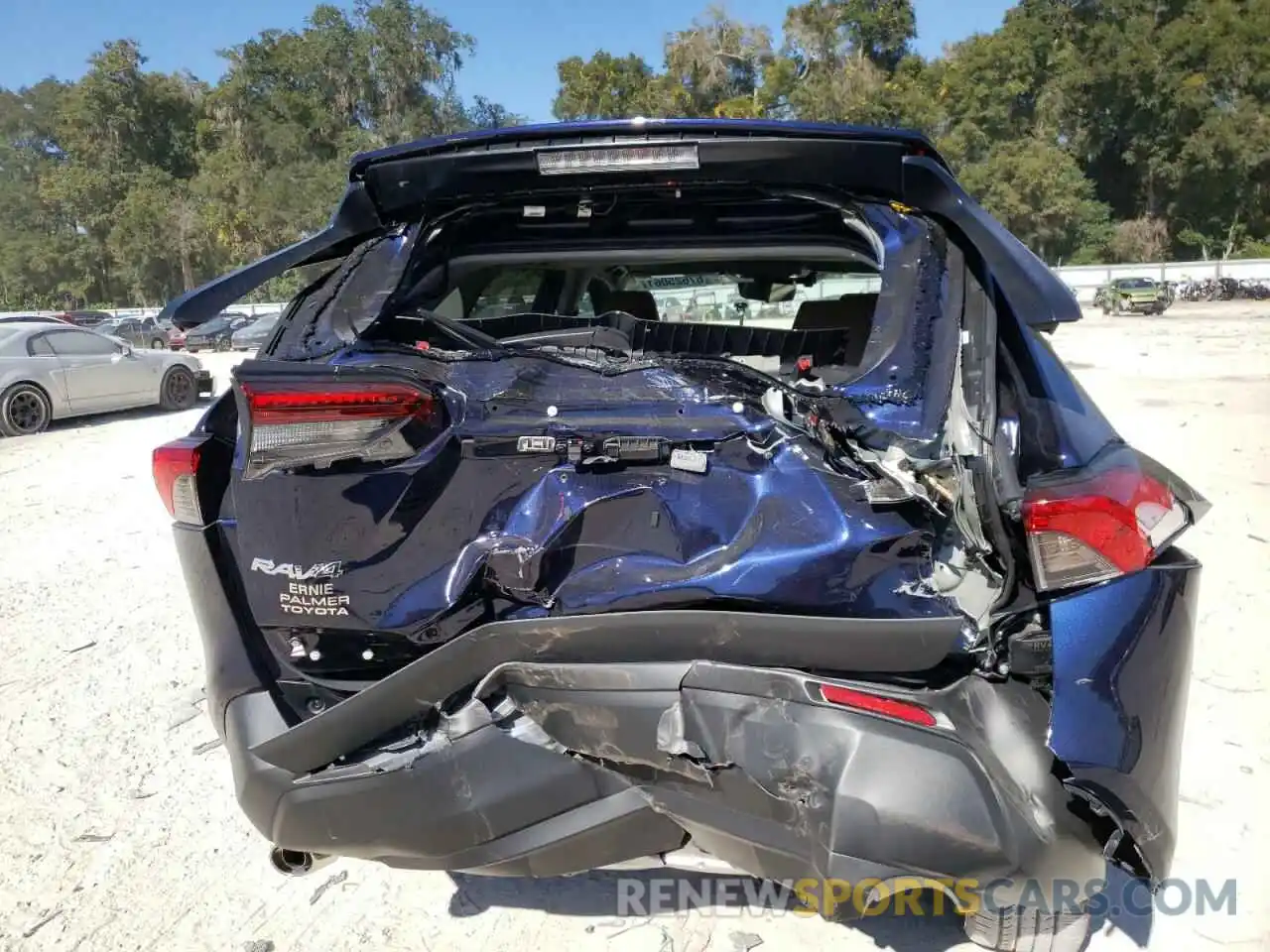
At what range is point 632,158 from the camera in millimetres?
2076

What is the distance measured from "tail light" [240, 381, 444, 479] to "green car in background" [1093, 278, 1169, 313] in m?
34.3

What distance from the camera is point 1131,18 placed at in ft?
148

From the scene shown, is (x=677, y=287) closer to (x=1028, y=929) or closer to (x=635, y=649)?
(x=635, y=649)

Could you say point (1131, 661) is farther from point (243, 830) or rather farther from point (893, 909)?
point (243, 830)

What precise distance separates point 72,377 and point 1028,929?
1292cm

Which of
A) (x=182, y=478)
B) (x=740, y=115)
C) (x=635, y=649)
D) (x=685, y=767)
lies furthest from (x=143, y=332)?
(x=685, y=767)

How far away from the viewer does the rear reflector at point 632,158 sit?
2.08 meters

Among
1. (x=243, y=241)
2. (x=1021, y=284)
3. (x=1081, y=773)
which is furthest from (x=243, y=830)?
(x=243, y=241)

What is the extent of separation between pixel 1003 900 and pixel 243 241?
54888mm

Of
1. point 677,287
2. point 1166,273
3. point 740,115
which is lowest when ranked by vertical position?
point 677,287

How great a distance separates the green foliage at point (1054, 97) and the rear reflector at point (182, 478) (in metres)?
41.8

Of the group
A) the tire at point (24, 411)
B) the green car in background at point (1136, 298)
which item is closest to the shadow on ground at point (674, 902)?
the tire at point (24, 411)

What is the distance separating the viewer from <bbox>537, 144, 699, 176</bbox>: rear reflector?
2078 millimetres

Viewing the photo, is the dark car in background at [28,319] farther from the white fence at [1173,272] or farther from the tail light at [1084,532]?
the white fence at [1173,272]
